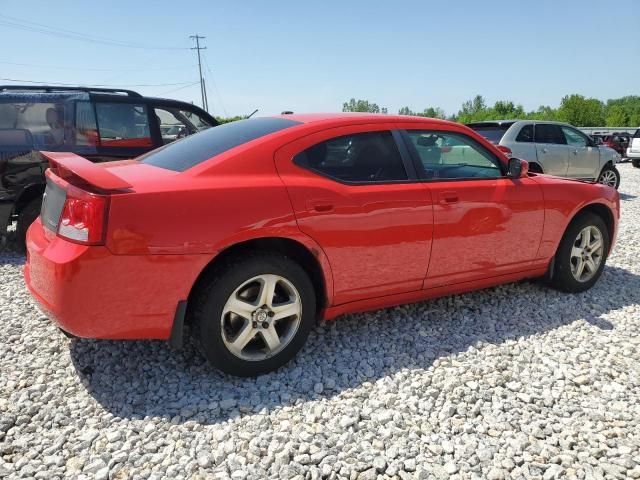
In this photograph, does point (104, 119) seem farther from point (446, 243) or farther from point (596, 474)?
point (596, 474)

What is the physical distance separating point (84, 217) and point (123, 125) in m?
3.75

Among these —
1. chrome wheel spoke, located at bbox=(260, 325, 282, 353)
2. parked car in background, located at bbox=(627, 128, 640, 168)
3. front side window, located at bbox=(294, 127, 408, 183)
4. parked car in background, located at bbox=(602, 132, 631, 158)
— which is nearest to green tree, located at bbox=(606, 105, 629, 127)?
parked car in background, located at bbox=(602, 132, 631, 158)

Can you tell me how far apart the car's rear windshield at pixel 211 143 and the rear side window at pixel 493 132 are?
262 inches

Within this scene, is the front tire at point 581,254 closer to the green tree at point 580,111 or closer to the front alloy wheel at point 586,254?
the front alloy wheel at point 586,254

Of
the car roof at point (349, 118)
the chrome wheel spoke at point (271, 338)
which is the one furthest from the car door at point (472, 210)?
the chrome wheel spoke at point (271, 338)

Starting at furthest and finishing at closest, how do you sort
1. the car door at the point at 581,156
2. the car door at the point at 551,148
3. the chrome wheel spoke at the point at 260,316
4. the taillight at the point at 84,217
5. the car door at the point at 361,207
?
the car door at the point at 581,156, the car door at the point at 551,148, the car door at the point at 361,207, the chrome wheel spoke at the point at 260,316, the taillight at the point at 84,217

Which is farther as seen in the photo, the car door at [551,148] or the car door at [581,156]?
the car door at [581,156]

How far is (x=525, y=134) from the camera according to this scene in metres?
9.05

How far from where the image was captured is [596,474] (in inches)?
83.5

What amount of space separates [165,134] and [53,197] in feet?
11.5

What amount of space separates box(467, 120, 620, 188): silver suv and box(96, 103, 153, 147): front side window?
608 cm

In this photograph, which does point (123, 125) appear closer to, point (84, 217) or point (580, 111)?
point (84, 217)

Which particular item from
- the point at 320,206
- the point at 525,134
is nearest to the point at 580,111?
the point at 525,134

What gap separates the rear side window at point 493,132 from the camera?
8.89 m
